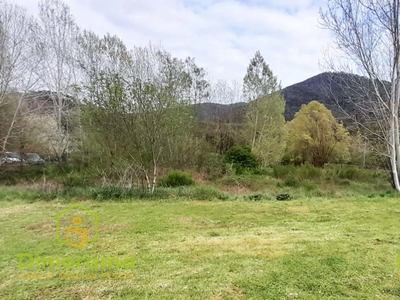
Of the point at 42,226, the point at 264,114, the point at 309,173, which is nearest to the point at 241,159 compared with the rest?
the point at 309,173

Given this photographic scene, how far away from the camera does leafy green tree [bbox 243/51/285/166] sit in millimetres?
14945

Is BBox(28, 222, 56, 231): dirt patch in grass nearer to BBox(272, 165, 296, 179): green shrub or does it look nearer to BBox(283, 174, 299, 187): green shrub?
BBox(283, 174, 299, 187): green shrub

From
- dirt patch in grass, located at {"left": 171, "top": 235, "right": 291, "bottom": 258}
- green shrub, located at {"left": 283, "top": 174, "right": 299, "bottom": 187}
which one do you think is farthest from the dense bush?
dirt patch in grass, located at {"left": 171, "top": 235, "right": 291, "bottom": 258}

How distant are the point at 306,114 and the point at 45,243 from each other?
18507 mm

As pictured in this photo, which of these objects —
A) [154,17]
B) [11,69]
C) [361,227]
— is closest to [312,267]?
[361,227]

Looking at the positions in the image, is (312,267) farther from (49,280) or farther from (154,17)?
(154,17)

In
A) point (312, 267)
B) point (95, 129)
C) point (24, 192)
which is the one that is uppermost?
point (95, 129)

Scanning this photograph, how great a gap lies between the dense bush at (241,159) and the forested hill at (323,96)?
13.8ft

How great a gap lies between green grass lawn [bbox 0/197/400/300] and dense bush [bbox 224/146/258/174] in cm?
762

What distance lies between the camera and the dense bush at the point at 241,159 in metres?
12.5

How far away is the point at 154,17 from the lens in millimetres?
8023

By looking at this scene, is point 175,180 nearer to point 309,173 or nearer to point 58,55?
point 309,173

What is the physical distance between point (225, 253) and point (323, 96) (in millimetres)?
18053

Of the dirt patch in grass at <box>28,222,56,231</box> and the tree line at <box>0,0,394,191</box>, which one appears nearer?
the dirt patch in grass at <box>28,222,56,231</box>
